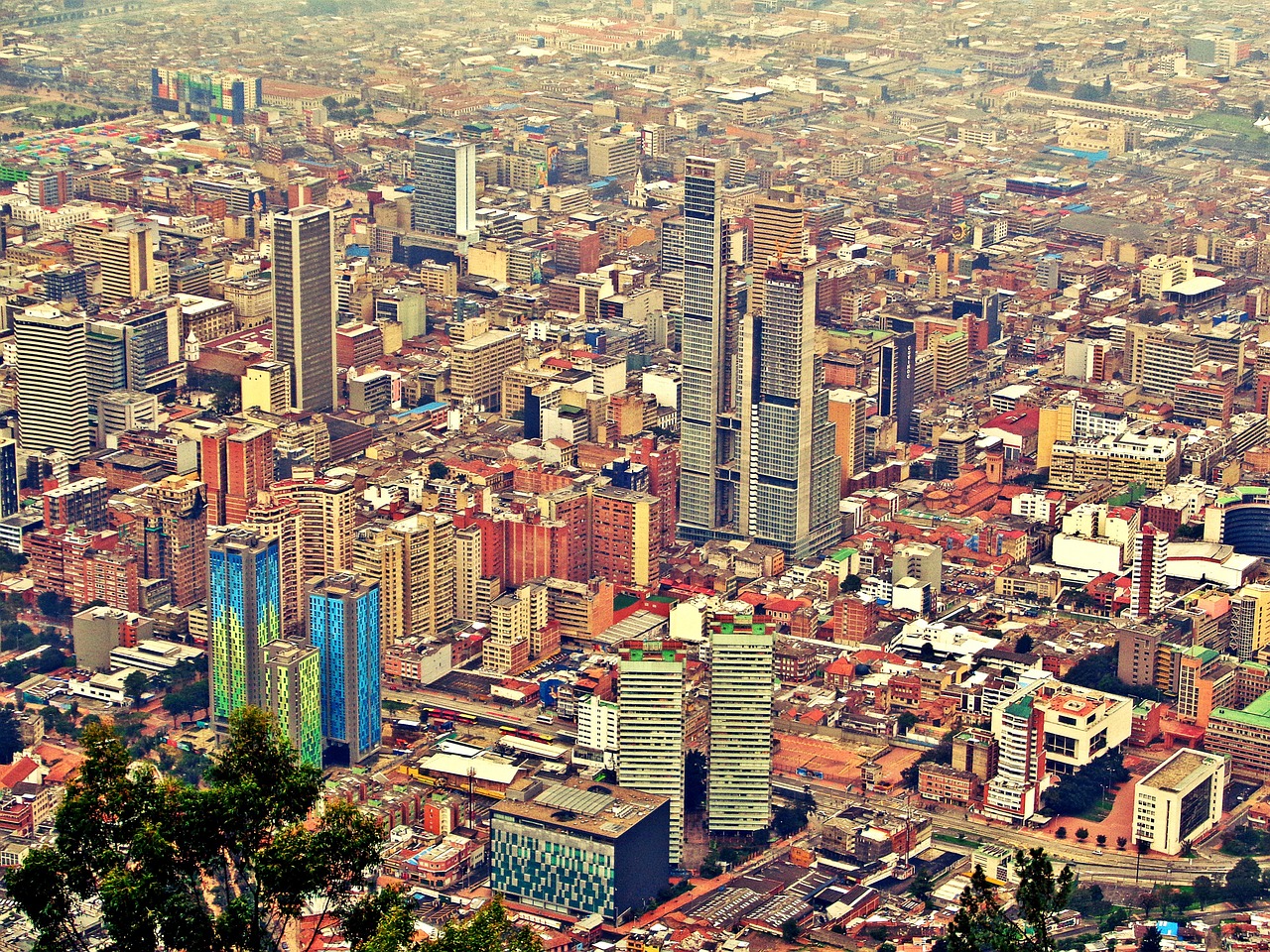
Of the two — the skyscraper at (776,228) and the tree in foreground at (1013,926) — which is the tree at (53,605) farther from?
the tree in foreground at (1013,926)

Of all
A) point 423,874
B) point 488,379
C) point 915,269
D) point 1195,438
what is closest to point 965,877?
point 423,874

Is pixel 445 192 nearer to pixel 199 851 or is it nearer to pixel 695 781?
pixel 695 781

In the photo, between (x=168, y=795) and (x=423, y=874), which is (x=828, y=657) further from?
(x=168, y=795)

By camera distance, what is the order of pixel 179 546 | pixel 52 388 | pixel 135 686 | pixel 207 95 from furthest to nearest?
pixel 207 95 → pixel 52 388 → pixel 179 546 → pixel 135 686

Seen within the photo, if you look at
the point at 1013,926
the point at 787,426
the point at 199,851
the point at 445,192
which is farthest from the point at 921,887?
the point at 445,192

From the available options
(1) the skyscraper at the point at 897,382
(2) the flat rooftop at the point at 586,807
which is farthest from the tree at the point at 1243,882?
(1) the skyscraper at the point at 897,382
